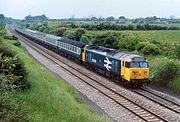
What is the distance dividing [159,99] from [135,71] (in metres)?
4.31

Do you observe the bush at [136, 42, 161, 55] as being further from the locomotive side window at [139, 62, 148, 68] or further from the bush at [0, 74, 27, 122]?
the bush at [0, 74, 27, 122]

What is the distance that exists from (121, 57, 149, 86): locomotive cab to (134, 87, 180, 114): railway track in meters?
0.84

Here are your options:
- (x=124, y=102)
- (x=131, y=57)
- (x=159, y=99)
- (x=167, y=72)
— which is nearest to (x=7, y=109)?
(x=124, y=102)

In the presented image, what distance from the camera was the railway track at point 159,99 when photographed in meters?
23.5

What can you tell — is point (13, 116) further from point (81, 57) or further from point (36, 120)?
point (81, 57)

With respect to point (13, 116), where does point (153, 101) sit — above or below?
below

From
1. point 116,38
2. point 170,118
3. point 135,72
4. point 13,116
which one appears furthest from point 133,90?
point 116,38

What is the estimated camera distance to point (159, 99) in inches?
1028

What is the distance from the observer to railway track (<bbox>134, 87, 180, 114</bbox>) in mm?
23531

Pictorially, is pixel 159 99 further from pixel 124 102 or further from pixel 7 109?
pixel 7 109

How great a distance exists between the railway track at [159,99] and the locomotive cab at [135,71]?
836 mm

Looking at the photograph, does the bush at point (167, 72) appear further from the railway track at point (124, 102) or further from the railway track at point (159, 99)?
the railway track at point (124, 102)

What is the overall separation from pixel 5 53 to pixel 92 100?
26.7ft

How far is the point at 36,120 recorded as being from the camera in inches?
546
